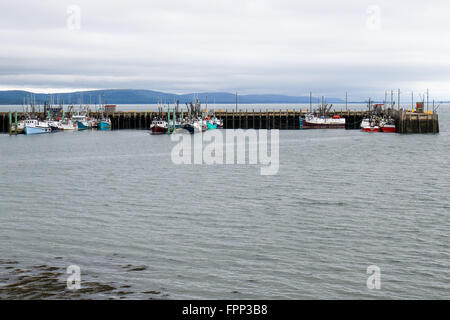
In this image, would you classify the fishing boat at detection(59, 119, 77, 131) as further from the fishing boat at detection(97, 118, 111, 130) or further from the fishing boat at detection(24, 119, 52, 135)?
the fishing boat at detection(24, 119, 52, 135)

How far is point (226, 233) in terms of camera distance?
87.6 feet

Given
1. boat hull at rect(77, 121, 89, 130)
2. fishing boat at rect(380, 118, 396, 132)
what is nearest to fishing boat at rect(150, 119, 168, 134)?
boat hull at rect(77, 121, 89, 130)

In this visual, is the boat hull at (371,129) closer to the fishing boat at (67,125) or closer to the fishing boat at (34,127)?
the fishing boat at (67,125)

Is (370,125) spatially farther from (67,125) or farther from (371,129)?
(67,125)

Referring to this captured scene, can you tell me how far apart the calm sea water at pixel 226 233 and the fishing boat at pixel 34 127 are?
229 ft

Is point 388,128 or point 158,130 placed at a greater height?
point 388,128

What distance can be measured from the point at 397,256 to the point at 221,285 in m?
7.57

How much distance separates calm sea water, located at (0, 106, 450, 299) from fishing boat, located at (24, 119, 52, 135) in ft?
229

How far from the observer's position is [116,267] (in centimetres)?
2111

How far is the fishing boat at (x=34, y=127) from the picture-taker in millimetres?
119625

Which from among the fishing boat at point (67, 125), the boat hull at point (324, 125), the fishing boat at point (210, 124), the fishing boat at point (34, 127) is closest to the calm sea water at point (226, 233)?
the fishing boat at point (34, 127)

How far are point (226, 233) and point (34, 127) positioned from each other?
102440mm

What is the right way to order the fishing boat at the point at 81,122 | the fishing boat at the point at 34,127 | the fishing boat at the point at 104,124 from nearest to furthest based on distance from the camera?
1. the fishing boat at the point at 34,127
2. the fishing boat at the point at 81,122
3. the fishing boat at the point at 104,124

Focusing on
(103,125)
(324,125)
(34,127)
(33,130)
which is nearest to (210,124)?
(103,125)
